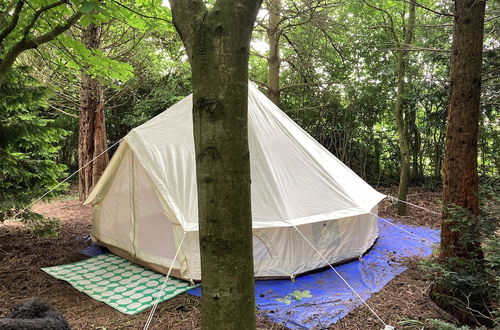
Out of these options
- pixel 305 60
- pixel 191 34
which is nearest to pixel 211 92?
pixel 191 34

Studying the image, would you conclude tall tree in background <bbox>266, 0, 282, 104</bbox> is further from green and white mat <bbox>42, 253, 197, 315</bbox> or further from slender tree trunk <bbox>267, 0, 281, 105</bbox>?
green and white mat <bbox>42, 253, 197, 315</bbox>

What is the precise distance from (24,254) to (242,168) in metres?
4.40

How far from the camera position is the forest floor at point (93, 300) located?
2.70m

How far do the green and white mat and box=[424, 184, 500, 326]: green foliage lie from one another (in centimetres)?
235

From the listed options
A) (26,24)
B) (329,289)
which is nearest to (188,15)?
(329,289)

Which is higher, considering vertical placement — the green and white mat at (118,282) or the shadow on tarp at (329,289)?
the shadow on tarp at (329,289)

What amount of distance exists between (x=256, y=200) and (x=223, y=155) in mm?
2510

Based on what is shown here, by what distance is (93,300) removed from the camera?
3.18m

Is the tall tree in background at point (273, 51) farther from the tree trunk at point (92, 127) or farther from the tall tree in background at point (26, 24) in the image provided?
the tall tree in background at point (26, 24)

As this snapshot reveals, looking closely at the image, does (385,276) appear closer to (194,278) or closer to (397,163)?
(194,278)

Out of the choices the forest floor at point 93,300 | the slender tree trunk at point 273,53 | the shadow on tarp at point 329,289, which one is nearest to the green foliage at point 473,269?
the forest floor at point 93,300

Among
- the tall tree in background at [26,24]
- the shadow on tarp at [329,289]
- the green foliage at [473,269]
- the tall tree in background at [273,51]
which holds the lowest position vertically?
the shadow on tarp at [329,289]

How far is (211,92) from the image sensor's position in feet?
4.04

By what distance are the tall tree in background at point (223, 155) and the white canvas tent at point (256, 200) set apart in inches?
83.4
